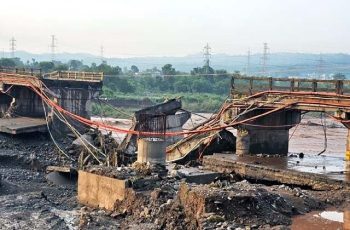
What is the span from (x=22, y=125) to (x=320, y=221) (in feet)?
83.2

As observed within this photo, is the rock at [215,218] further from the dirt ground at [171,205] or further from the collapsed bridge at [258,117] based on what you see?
the collapsed bridge at [258,117]

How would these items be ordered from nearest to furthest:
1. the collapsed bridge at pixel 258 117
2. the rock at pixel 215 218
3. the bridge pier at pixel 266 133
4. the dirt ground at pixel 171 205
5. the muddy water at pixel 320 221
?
Answer: the rock at pixel 215 218
the dirt ground at pixel 171 205
the muddy water at pixel 320 221
the collapsed bridge at pixel 258 117
the bridge pier at pixel 266 133

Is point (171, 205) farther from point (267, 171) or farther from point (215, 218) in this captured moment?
point (267, 171)

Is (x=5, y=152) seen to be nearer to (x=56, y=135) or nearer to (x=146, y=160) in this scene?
(x=56, y=135)

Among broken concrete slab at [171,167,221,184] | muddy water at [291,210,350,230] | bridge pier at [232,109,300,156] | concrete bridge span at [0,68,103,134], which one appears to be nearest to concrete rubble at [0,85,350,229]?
broken concrete slab at [171,167,221,184]

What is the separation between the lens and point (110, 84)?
104875mm

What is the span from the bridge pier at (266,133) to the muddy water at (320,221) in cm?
1055

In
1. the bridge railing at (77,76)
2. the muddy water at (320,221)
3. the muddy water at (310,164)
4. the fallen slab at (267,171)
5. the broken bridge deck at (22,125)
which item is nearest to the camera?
the muddy water at (320,221)

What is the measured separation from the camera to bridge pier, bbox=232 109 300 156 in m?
31.5

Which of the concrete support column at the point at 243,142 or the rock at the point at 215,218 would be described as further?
the concrete support column at the point at 243,142

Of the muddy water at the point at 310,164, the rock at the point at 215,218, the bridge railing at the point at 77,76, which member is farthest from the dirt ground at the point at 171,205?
the bridge railing at the point at 77,76

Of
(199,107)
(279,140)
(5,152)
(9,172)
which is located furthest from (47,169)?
(199,107)

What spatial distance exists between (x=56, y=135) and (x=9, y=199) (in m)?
13.9

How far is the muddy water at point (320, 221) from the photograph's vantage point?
19219 millimetres
